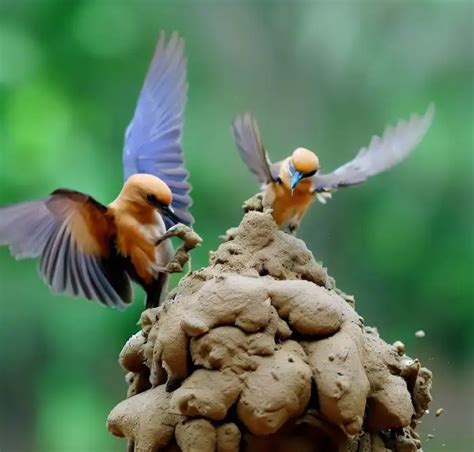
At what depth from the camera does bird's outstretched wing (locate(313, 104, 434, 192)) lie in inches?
91.5

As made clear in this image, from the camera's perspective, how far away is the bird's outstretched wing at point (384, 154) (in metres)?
2.32

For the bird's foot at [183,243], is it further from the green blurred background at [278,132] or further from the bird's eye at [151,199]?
the green blurred background at [278,132]

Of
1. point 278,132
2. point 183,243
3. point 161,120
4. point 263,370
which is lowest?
point 263,370

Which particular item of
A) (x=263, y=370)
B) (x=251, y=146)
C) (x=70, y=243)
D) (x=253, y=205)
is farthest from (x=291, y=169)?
(x=263, y=370)

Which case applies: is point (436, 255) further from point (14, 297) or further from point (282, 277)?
point (282, 277)

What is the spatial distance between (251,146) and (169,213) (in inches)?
9.3

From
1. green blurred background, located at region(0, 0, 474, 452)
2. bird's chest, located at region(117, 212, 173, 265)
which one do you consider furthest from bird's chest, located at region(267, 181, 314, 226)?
green blurred background, located at region(0, 0, 474, 452)

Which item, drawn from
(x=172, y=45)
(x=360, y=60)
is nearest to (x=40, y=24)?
(x=360, y=60)

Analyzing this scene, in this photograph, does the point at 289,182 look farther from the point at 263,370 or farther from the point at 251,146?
the point at 263,370

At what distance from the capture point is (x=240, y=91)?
13.9 feet

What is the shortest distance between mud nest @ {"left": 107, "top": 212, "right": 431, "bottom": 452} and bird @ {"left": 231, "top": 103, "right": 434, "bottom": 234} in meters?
0.50

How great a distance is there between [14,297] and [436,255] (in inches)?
62.6

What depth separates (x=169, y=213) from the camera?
210cm

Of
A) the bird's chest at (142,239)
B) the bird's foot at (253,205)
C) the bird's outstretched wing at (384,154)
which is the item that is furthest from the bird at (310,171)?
the bird's chest at (142,239)
